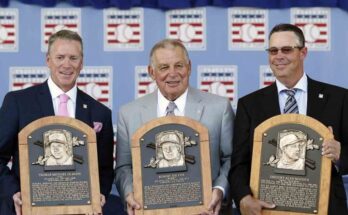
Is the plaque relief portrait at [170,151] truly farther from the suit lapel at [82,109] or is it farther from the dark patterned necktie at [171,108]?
the suit lapel at [82,109]

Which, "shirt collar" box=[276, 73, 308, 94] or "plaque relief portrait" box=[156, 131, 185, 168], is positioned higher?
"shirt collar" box=[276, 73, 308, 94]

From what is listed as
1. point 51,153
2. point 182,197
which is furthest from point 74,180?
point 182,197

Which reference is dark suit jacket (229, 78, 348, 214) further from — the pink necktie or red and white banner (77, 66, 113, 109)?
red and white banner (77, 66, 113, 109)

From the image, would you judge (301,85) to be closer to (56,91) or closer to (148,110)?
(148,110)

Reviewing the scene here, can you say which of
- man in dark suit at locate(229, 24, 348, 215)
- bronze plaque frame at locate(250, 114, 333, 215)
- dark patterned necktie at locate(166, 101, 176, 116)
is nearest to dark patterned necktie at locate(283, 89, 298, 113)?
man in dark suit at locate(229, 24, 348, 215)

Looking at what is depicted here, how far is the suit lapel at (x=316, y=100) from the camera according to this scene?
426 cm

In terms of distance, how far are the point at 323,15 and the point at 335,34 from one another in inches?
5.6

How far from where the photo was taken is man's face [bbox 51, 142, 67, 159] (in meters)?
4.21

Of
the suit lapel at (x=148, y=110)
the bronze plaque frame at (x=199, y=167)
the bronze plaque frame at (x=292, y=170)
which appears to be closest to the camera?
the bronze plaque frame at (x=292, y=170)

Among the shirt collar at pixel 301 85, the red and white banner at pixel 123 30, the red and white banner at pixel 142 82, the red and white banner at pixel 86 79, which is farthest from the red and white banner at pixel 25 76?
the shirt collar at pixel 301 85

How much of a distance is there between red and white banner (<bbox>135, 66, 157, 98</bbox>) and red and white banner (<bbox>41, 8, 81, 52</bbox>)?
0.46 metres

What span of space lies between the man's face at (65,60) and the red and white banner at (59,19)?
3.83 feet

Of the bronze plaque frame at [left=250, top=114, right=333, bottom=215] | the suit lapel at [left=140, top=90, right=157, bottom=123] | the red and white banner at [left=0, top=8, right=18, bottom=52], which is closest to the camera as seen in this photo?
the bronze plaque frame at [left=250, top=114, right=333, bottom=215]

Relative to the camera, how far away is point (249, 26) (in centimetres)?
554
